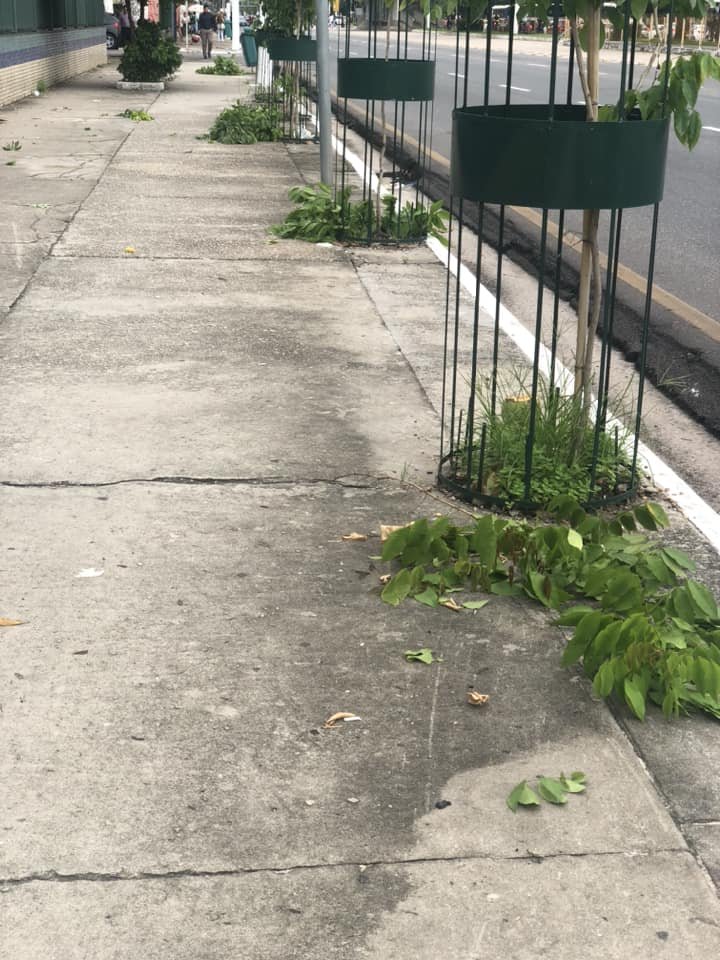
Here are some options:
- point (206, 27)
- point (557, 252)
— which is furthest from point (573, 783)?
point (206, 27)

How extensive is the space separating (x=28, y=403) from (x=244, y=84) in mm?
26453

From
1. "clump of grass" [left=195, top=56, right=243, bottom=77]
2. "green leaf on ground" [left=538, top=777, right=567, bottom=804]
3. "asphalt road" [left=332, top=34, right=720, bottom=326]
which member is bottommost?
"clump of grass" [left=195, top=56, right=243, bottom=77]

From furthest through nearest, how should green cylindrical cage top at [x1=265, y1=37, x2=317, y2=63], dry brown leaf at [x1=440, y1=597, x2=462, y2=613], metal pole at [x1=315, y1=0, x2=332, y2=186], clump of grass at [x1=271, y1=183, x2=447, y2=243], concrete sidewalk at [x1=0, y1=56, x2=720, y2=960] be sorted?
green cylindrical cage top at [x1=265, y1=37, x2=317, y2=63] → metal pole at [x1=315, y1=0, x2=332, y2=186] → clump of grass at [x1=271, y1=183, x2=447, y2=243] → dry brown leaf at [x1=440, y1=597, x2=462, y2=613] → concrete sidewalk at [x1=0, y1=56, x2=720, y2=960]

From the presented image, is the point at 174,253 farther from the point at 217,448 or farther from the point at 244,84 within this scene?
the point at 244,84

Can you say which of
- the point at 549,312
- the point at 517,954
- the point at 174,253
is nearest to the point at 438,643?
the point at 517,954

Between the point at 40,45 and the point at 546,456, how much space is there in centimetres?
2291

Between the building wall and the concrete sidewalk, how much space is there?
1693cm

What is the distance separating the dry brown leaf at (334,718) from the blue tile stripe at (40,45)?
65.1ft

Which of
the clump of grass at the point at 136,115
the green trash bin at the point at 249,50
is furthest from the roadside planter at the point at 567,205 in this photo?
the green trash bin at the point at 249,50

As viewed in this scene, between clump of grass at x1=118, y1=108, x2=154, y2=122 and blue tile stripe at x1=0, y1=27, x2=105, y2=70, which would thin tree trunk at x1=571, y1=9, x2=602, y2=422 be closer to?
clump of grass at x1=118, y1=108, x2=154, y2=122

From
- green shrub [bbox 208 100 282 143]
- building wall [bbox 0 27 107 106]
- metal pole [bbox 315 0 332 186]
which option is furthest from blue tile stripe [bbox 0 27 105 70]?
metal pole [bbox 315 0 332 186]

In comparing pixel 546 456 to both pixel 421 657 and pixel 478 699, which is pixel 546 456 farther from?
pixel 478 699

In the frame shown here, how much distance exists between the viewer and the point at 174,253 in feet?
30.7

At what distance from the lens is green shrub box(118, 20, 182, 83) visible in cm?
2683
